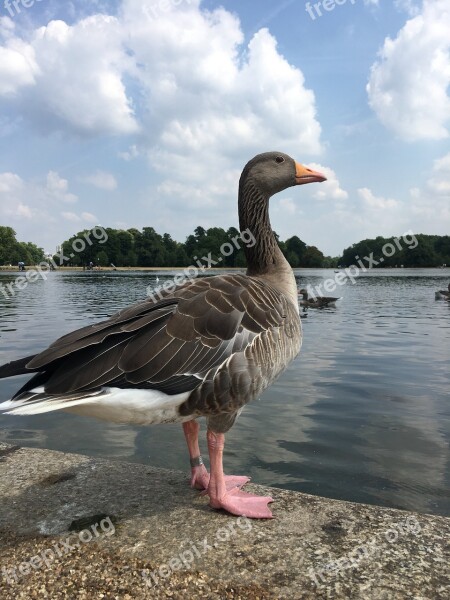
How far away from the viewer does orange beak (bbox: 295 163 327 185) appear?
17.8 feet

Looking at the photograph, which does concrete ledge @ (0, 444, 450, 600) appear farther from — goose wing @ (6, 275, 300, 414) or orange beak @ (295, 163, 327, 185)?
orange beak @ (295, 163, 327, 185)

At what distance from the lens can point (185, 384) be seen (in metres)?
3.37

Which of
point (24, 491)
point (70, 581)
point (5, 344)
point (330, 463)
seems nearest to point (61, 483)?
point (24, 491)

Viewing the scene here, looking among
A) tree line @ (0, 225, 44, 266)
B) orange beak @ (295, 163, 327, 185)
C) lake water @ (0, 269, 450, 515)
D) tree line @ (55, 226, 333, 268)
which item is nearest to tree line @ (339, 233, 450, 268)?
tree line @ (55, 226, 333, 268)

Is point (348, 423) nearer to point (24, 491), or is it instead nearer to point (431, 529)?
point (431, 529)

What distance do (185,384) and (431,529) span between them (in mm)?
2008

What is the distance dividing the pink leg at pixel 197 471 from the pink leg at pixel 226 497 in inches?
6.4

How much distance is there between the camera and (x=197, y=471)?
13.7ft

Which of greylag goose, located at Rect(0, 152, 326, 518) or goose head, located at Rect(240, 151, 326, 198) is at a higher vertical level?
goose head, located at Rect(240, 151, 326, 198)

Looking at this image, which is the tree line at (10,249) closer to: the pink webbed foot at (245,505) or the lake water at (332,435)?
the lake water at (332,435)

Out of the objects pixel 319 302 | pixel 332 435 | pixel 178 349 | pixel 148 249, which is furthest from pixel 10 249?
pixel 178 349

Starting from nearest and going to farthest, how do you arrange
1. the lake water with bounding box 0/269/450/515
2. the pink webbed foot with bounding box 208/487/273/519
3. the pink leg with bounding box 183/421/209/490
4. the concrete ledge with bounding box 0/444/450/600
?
the concrete ledge with bounding box 0/444/450/600 < the pink webbed foot with bounding box 208/487/273/519 < the pink leg with bounding box 183/421/209/490 < the lake water with bounding box 0/269/450/515

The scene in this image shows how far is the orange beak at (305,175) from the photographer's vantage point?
5414 millimetres

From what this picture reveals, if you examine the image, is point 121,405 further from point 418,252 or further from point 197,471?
point 418,252
